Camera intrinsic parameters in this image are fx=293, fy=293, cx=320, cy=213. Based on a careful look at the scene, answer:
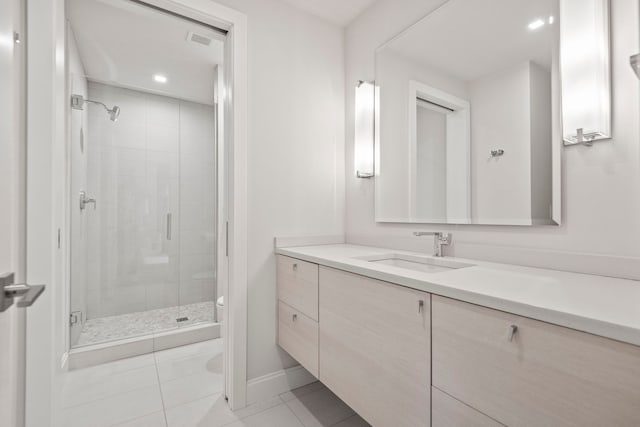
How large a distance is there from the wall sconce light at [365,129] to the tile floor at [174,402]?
141cm

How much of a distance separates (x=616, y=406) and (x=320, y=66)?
2078 millimetres

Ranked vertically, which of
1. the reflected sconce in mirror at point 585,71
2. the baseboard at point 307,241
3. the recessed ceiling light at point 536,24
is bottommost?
the baseboard at point 307,241

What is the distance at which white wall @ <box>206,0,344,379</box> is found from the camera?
1.73 meters

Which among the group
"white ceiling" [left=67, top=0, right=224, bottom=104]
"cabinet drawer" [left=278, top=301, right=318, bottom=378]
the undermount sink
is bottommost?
"cabinet drawer" [left=278, top=301, right=318, bottom=378]

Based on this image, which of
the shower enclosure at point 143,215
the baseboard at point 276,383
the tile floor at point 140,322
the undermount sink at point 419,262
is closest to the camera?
the undermount sink at point 419,262

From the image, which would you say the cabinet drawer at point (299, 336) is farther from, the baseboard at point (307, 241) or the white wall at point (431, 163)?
the white wall at point (431, 163)

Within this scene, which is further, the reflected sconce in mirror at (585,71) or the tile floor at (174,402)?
the tile floor at (174,402)

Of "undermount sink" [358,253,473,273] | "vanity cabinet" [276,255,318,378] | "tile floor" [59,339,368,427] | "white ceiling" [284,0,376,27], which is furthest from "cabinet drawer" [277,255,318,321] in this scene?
"white ceiling" [284,0,376,27]

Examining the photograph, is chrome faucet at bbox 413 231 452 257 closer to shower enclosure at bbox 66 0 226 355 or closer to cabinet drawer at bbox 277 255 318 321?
cabinet drawer at bbox 277 255 318 321

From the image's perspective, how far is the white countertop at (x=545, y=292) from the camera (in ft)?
1.89

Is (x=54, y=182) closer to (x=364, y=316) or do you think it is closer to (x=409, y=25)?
(x=364, y=316)

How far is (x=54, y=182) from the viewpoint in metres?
1.17

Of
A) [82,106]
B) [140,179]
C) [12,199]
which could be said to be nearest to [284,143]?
[12,199]

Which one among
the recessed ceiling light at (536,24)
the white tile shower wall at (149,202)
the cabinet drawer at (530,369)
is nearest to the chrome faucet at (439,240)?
the cabinet drawer at (530,369)
